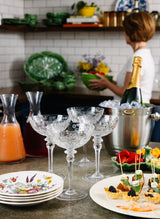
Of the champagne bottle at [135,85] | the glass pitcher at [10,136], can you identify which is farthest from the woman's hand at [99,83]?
the glass pitcher at [10,136]

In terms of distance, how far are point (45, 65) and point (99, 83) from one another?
1244 millimetres

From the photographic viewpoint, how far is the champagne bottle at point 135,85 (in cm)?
190

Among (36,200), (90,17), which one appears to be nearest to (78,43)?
(90,17)

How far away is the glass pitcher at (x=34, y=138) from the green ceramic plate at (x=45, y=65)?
310cm

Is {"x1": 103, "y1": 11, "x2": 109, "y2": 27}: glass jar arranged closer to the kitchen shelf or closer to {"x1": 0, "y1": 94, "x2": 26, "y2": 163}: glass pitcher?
the kitchen shelf

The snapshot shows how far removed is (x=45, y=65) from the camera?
15.6 ft

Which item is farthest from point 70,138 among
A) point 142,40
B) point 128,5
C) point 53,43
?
point 53,43

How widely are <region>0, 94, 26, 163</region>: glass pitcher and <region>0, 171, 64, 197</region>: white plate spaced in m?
0.24

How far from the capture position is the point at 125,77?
305 cm

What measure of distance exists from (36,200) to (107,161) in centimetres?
60

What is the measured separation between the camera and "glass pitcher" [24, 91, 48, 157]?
1.64 metres

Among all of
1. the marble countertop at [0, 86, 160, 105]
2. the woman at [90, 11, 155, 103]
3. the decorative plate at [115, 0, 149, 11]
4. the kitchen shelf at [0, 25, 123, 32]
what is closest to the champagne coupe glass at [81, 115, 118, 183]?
the woman at [90, 11, 155, 103]

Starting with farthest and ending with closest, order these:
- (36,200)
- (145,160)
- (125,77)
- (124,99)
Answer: (125,77) → (124,99) → (145,160) → (36,200)

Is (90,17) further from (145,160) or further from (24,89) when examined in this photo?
(145,160)
